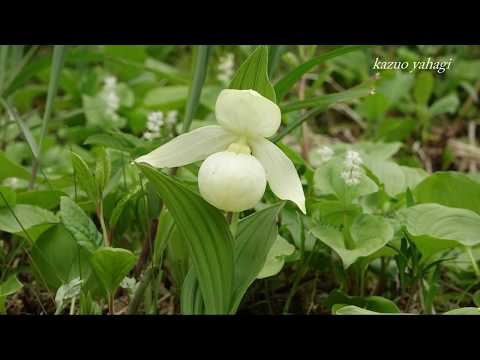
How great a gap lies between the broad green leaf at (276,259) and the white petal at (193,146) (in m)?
0.21

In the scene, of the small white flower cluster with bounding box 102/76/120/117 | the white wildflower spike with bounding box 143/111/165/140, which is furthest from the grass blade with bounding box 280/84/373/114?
the small white flower cluster with bounding box 102/76/120/117

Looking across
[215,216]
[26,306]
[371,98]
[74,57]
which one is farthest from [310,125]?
[215,216]

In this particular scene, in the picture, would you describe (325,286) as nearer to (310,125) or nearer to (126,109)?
(126,109)

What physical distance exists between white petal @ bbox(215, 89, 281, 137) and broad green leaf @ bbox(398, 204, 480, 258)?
1.15 ft

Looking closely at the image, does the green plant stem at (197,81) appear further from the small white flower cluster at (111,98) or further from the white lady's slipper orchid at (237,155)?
the small white flower cluster at (111,98)

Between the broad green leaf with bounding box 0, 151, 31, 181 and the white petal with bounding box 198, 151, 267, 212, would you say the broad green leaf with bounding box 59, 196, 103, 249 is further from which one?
the broad green leaf with bounding box 0, 151, 31, 181

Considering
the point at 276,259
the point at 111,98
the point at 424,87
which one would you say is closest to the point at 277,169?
the point at 276,259

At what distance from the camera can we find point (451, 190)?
1.25 meters

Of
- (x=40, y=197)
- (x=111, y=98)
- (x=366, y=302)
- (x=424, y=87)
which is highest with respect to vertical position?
(x=424, y=87)

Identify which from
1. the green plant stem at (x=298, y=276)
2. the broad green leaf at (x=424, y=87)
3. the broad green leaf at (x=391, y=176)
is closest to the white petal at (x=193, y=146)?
the green plant stem at (x=298, y=276)

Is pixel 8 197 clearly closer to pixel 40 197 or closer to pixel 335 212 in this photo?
pixel 40 197

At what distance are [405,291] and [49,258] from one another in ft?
2.16

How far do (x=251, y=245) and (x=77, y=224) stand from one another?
0.28 meters

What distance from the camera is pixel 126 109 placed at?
6.67ft
